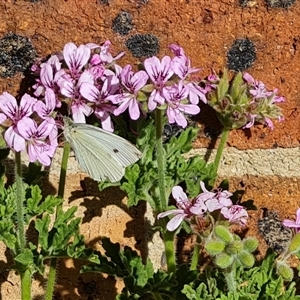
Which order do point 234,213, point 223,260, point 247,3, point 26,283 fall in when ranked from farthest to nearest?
point 247,3
point 26,283
point 234,213
point 223,260

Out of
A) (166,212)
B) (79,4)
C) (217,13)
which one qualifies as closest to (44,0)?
(79,4)

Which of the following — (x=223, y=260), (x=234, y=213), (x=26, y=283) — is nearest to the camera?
(x=223, y=260)

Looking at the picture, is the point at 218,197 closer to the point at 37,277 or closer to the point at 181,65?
the point at 181,65

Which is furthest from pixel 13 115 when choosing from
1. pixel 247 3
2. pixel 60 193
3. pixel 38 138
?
pixel 247 3

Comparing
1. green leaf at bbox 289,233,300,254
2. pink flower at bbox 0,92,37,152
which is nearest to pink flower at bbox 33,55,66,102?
pink flower at bbox 0,92,37,152

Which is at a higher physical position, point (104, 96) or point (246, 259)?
point (104, 96)

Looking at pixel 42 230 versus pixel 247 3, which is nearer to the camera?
pixel 42 230

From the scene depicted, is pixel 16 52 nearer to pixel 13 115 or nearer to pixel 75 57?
pixel 75 57
